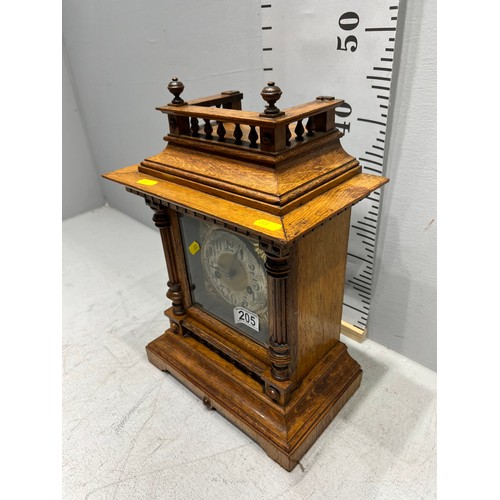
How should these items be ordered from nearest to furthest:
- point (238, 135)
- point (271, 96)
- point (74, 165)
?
point (271, 96), point (238, 135), point (74, 165)

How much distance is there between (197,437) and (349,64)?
108 cm

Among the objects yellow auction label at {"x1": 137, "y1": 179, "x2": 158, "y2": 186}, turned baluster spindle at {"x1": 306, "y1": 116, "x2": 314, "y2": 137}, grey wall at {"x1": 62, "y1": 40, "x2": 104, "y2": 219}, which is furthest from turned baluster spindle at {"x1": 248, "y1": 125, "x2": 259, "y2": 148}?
grey wall at {"x1": 62, "y1": 40, "x2": 104, "y2": 219}

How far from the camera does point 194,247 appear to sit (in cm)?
109

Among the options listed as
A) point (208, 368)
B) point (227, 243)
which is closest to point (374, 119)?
point (227, 243)

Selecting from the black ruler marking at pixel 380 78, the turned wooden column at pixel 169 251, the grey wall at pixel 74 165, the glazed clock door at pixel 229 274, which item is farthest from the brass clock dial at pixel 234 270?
the grey wall at pixel 74 165

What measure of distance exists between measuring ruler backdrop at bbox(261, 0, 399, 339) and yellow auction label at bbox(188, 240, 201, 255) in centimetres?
50

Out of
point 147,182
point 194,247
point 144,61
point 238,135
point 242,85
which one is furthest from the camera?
point 144,61

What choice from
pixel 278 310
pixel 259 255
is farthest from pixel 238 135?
pixel 278 310

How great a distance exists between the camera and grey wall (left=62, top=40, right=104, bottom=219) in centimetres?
228

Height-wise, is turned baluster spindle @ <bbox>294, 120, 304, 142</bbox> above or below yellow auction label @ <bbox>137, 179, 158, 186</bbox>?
above

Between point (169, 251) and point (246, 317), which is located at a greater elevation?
point (169, 251)

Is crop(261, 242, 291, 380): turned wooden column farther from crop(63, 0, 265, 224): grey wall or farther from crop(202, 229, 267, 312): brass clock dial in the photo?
crop(63, 0, 265, 224): grey wall

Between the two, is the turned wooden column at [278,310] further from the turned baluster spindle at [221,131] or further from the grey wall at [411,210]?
the grey wall at [411,210]

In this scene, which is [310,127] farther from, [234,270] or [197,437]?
[197,437]
